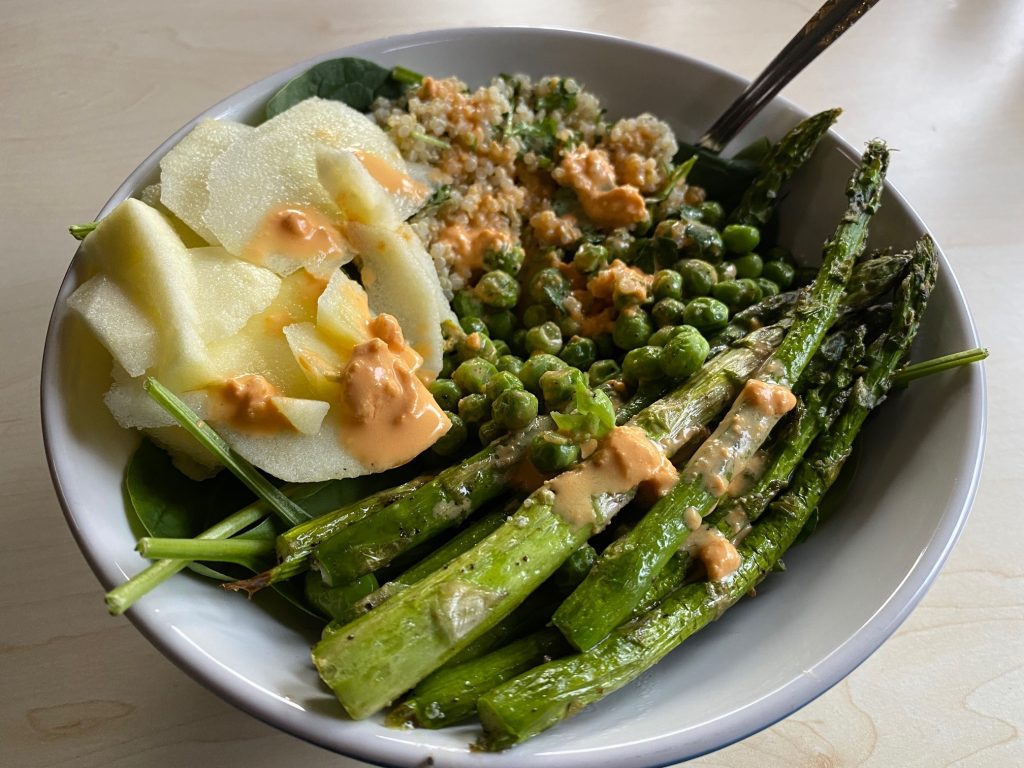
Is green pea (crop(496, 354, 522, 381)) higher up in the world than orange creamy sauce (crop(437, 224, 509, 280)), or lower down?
lower down

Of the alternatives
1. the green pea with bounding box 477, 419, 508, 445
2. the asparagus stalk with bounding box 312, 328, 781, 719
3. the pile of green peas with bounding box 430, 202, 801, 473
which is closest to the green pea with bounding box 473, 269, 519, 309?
the pile of green peas with bounding box 430, 202, 801, 473

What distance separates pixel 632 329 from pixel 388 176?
2.48ft

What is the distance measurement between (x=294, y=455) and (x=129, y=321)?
442 millimetres

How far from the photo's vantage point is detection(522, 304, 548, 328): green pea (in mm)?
2213

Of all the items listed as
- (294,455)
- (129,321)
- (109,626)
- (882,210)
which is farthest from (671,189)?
(109,626)

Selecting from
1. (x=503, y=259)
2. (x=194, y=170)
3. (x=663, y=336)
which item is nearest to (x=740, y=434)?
(x=663, y=336)

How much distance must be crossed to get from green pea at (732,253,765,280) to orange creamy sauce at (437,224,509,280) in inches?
25.3

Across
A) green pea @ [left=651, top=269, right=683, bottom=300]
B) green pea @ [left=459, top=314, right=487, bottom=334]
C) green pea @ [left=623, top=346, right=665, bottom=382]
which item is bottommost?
green pea @ [left=459, top=314, right=487, bottom=334]

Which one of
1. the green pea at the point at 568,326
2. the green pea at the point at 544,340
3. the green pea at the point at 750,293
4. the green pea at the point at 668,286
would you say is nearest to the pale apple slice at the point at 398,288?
the green pea at the point at 544,340

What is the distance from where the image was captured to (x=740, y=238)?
89.0 inches

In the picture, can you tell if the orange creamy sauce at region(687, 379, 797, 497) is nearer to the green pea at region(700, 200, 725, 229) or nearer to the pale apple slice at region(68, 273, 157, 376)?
the green pea at region(700, 200, 725, 229)

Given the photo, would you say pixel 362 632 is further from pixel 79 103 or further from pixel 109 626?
pixel 79 103

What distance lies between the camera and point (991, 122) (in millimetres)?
3062

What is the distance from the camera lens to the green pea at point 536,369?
196 centimetres
